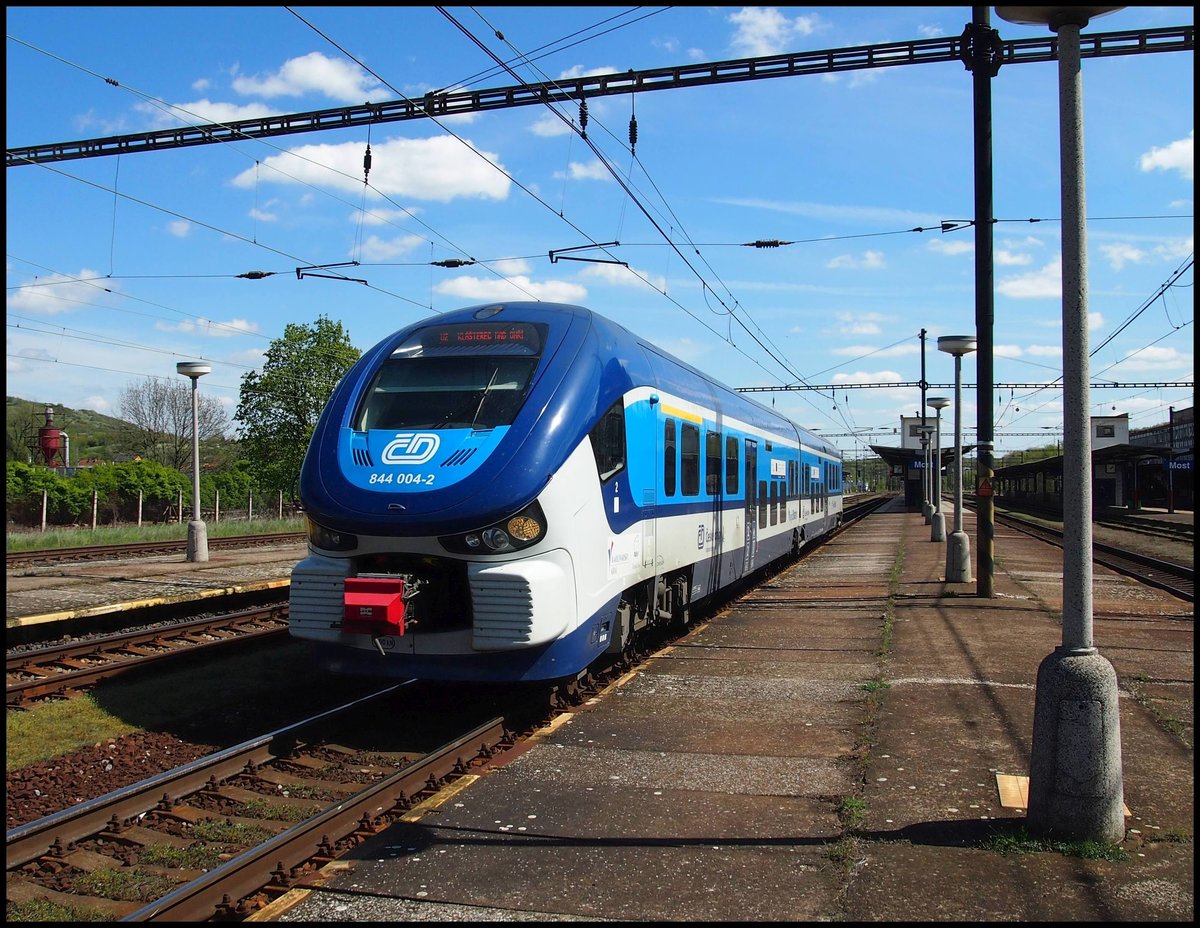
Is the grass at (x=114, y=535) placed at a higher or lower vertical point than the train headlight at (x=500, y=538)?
lower

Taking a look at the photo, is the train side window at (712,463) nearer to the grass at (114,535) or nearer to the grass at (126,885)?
the grass at (126,885)

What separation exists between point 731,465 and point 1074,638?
853 cm

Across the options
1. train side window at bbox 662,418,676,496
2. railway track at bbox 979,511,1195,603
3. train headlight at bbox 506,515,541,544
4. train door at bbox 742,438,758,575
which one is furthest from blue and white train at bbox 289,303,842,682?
railway track at bbox 979,511,1195,603

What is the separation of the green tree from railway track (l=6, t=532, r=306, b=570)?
17.9 metres

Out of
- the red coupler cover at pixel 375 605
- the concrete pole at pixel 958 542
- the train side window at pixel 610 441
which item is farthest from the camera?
the concrete pole at pixel 958 542

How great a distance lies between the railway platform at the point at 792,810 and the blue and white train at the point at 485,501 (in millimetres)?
898

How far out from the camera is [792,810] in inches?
219

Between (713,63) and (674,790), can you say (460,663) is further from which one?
(713,63)

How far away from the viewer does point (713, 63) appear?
1389 centimetres

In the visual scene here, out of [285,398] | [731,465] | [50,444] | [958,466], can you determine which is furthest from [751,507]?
[50,444]

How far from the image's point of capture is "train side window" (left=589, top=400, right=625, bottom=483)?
8.00 meters

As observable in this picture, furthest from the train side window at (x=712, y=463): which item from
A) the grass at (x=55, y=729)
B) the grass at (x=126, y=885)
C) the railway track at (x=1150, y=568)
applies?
the grass at (x=126, y=885)

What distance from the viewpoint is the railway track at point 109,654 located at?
8.78 meters

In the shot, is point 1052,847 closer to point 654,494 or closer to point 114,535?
point 654,494
